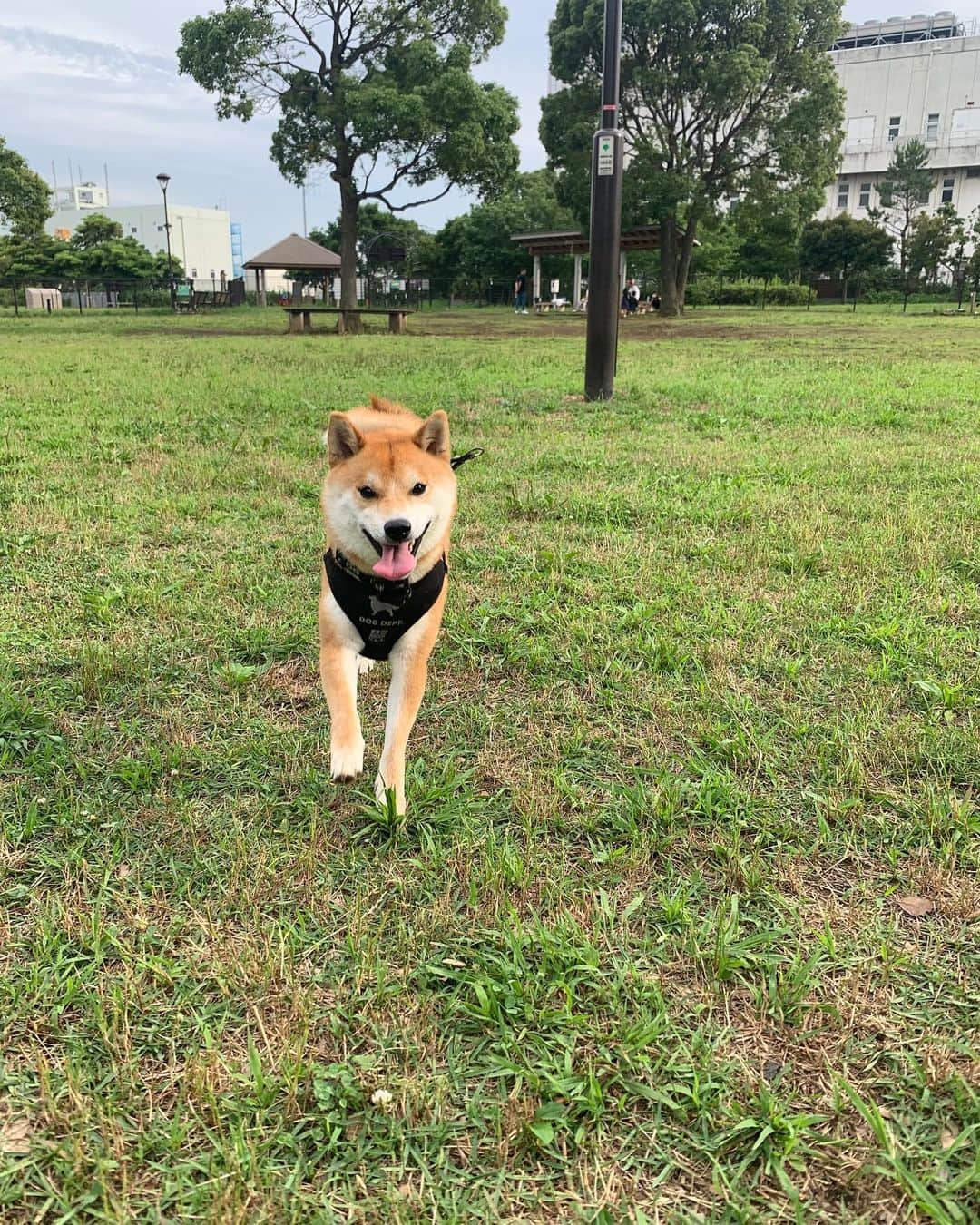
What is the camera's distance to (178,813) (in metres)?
2.34

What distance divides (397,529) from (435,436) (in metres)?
0.58

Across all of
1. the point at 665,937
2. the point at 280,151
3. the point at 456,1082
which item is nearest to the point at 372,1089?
the point at 456,1082

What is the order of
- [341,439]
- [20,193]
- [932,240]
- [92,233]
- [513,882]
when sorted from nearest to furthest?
[513,882], [341,439], [20,193], [932,240], [92,233]

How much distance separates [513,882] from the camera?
210 cm

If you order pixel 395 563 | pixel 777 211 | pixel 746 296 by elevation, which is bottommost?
pixel 395 563

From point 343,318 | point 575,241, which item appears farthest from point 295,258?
point 343,318

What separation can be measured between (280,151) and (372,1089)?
28.4 metres

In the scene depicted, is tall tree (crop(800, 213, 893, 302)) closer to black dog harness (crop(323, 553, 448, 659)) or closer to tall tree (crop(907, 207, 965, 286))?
tall tree (crop(907, 207, 965, 286))

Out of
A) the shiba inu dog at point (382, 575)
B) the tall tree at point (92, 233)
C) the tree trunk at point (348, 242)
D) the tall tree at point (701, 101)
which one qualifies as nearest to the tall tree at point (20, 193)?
the tall tree at point (92, 233)

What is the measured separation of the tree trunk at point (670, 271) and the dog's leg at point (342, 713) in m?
30.4

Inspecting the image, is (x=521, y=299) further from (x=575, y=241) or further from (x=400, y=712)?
(x=400, y=712)

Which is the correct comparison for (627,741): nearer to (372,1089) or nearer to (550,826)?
(550,826)

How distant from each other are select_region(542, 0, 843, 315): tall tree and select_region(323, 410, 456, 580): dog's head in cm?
2813

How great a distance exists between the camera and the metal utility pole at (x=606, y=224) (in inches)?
318
